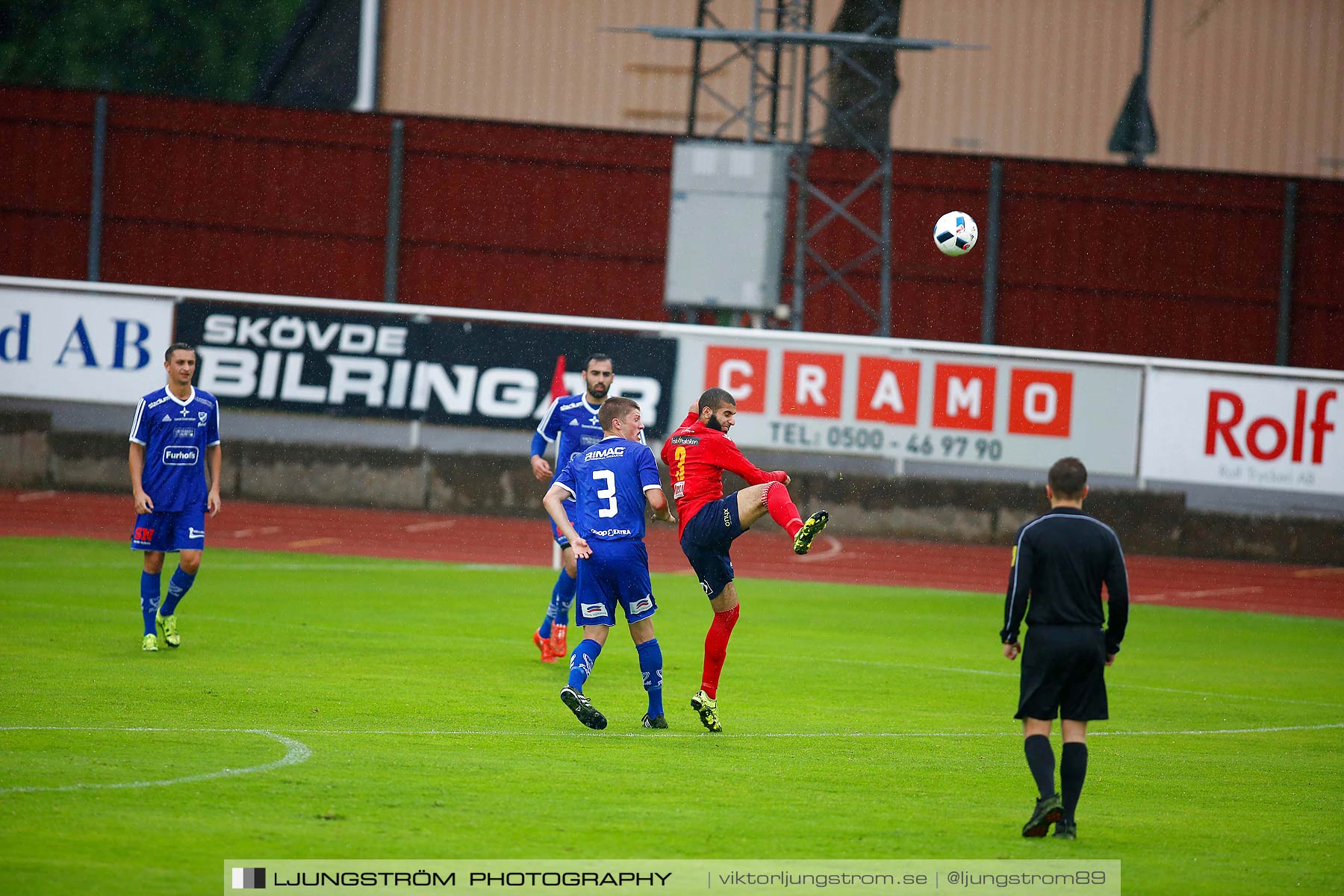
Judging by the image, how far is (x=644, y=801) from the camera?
820 cm

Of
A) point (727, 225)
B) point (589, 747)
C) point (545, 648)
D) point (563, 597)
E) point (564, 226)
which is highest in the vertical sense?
point (564, 226)

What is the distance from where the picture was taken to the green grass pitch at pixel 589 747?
7340mm

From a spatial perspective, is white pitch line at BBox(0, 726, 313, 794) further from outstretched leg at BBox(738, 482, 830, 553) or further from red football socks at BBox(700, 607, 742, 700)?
outstretched leg at BBox(738, 482, 830, 553)

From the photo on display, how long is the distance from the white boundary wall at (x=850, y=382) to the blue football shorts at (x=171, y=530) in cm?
1159

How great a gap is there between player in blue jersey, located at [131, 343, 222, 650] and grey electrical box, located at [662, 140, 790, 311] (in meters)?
16.7

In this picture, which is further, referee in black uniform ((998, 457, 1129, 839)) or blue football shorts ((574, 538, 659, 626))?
blue football shorts ((574, 538, 659, 626))

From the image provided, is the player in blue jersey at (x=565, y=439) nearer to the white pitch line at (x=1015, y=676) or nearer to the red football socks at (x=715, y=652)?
the white pitch line at (x=1015, y=676)

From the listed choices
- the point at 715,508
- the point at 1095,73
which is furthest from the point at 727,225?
the point at 715,508

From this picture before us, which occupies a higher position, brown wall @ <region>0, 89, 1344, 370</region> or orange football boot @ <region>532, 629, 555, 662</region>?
brown wall @ <region>0, 89, 1344, 370</region>

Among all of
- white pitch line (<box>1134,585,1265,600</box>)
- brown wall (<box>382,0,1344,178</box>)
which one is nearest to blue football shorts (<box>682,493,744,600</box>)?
white pitch line (<box>1134,585,1265,600</box>)

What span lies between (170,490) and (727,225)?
17487mm

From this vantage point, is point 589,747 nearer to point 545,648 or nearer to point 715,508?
point 715,508

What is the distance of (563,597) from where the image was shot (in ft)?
44.4

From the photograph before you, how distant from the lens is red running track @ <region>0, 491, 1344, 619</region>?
2152 cm
